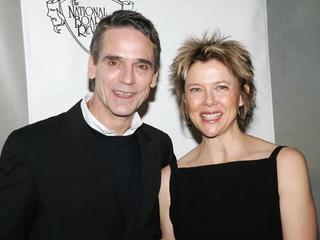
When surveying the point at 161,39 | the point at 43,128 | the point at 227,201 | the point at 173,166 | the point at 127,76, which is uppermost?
the point at 161,39

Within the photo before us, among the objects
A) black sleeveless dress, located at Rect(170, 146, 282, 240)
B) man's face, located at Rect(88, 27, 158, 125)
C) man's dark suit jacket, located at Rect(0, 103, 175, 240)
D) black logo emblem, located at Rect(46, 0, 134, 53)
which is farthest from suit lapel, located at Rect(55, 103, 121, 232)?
black logo emblem, located at Rect(46, 0, 134, 53)

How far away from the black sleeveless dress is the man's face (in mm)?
371

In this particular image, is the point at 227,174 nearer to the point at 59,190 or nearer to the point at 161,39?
the point at 59,190

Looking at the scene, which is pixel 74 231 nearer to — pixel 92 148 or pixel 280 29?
pixel 92 148

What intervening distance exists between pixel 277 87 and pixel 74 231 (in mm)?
1382

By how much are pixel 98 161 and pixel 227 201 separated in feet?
1.72

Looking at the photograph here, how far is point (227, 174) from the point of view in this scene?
5.38 feet

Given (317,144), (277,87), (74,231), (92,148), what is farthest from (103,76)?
(317,144)

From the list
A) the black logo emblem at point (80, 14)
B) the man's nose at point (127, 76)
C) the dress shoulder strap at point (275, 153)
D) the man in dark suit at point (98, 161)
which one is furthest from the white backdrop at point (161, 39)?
the dress shoulder strap at point (275, 153)

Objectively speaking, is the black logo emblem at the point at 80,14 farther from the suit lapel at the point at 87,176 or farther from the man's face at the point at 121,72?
the suit lapel at the point at 87,176

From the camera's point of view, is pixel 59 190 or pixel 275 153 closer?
pixel 59 190

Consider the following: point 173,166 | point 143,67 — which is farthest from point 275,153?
point 143,67

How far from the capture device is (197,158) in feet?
5.84

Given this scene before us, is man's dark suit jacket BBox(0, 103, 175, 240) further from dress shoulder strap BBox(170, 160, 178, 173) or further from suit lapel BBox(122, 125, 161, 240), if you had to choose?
dress shoulder strap BBox(170, 160, 178, 173)
